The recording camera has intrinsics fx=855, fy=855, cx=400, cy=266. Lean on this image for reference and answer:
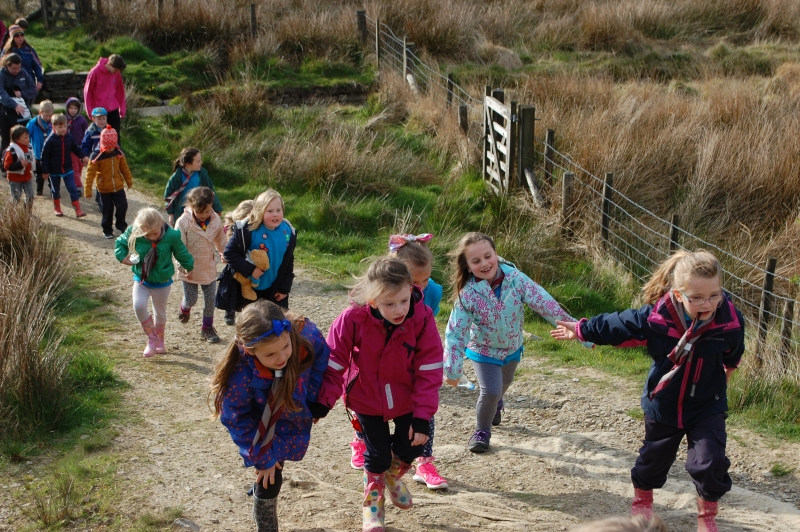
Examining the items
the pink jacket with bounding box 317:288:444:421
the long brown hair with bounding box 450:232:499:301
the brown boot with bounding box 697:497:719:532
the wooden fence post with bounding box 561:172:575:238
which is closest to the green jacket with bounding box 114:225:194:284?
the long brown hair with bounding box 450:232:499:301

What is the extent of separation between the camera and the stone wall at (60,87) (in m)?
15.4

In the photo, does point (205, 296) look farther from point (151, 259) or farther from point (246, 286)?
point (246, 286)

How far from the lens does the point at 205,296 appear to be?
728cm

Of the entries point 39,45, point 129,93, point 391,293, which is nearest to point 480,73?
point 129,93

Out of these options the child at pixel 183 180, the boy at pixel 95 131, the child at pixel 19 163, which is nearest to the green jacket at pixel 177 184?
the child at pixel 183 180

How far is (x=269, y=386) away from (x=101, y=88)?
30.4 ft

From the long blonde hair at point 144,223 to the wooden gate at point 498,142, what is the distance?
5.00 meters

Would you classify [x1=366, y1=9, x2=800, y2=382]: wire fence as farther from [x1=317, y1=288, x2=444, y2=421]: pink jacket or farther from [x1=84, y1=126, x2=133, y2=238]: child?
[x1=84, y1=126, x2=133, y2=238]: child

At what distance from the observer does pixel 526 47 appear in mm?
18594

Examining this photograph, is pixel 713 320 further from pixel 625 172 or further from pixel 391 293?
pixel 625 172

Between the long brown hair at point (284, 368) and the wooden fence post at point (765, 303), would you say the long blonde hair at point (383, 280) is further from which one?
the wooden fence post at point (765, 303)

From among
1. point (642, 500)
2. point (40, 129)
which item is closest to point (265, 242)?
point (642, 500)

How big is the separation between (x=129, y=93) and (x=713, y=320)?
12.5 meters

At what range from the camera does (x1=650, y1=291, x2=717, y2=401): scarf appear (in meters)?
4.05
